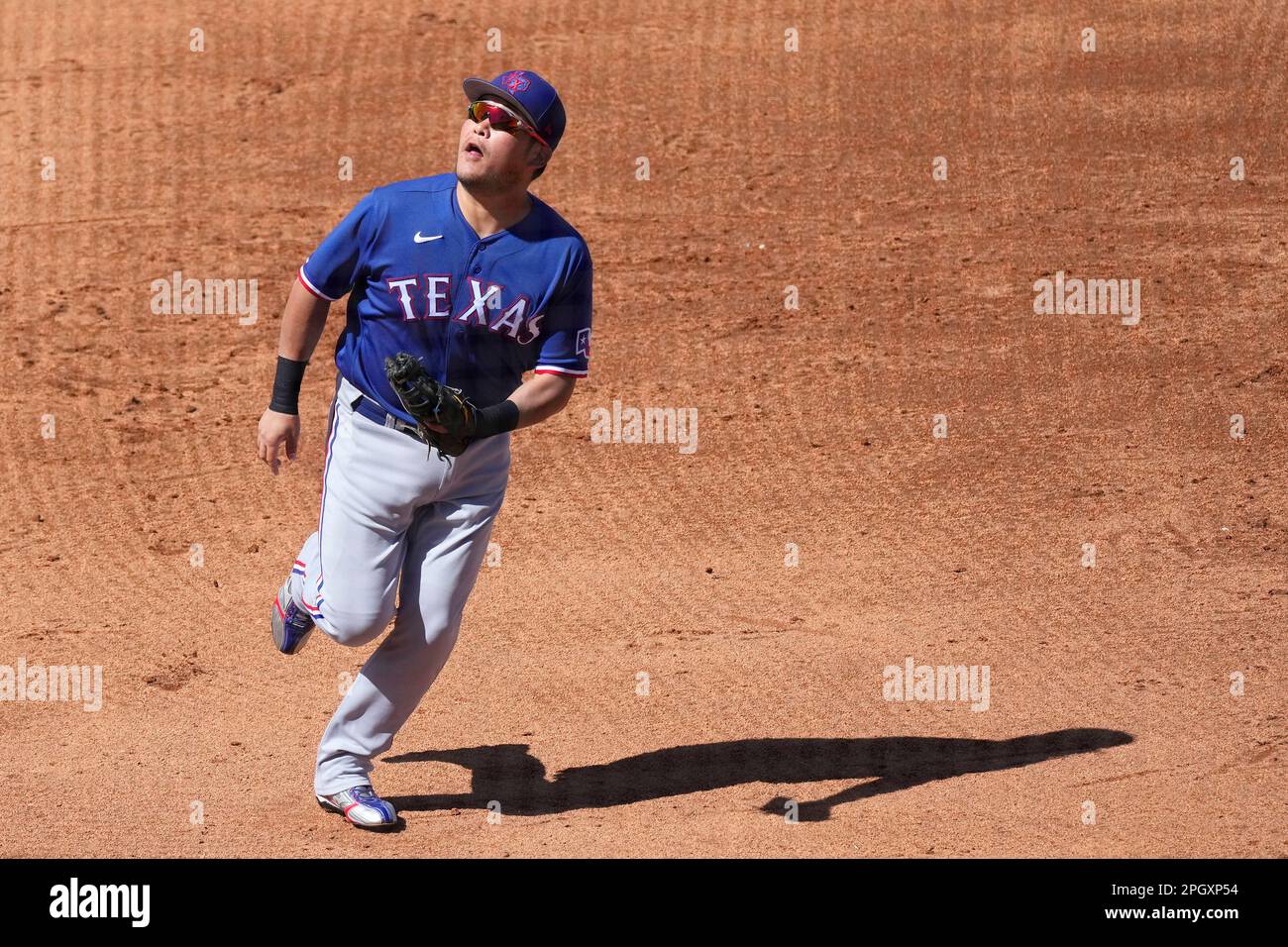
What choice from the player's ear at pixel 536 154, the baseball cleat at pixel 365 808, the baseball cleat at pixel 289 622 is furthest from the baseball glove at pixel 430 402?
the baseball cleat at pixel 365 808

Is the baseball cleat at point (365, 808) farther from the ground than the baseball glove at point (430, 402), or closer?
closer

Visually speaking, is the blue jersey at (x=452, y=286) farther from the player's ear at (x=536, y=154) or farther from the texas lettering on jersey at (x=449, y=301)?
the player's ear at (x=536, y=154)

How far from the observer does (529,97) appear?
4535 mm

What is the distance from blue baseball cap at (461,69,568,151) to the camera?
453 centimetres

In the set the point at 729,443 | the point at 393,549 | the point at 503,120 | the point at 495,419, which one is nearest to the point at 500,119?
the point at 503,120

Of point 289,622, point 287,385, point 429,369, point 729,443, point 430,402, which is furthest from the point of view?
point 729,443

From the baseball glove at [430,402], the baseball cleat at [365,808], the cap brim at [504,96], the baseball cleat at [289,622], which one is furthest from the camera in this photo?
the baseball cleat at [289,622]

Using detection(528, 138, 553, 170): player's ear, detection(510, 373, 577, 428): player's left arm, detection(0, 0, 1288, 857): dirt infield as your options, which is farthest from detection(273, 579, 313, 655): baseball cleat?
detection(528, 138, 553, 170): player's ear

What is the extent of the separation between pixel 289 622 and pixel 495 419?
3.96ft

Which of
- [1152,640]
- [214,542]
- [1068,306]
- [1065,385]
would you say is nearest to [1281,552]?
[1152,640]

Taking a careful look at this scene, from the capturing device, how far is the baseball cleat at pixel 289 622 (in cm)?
524

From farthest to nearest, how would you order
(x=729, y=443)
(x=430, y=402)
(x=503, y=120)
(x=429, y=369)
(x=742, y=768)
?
(x=729, y=443) → (x=742, y=768) → (x=429, y=369) → (x=503, y=120) → (x=430, y=402)

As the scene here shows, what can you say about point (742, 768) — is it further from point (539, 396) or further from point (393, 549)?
point (539, 396)

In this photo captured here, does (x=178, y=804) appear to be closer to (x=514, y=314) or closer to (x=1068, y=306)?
A: (x=514, y=314)
